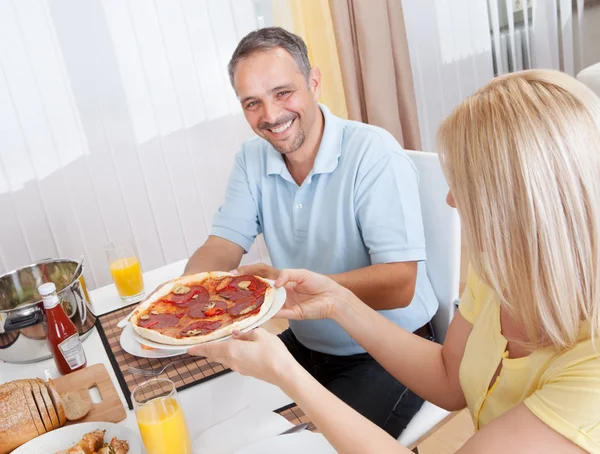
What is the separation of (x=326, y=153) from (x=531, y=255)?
2.89ft

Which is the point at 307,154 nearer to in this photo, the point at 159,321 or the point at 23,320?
the point at 159,321

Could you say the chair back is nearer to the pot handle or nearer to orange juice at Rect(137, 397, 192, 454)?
orange juice at Rect(137, 397, 192, 454)

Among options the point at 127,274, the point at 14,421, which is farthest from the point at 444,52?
the point at 14,421

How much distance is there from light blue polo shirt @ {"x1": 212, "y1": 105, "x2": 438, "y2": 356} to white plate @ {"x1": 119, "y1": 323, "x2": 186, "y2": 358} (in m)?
0.49

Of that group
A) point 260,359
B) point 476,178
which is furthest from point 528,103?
point 260,359

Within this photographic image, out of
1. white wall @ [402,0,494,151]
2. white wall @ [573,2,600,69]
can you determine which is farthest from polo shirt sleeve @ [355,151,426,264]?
white wall @ [573,2,600,69]

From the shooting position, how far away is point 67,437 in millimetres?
1005

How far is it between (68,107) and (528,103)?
7.67ft

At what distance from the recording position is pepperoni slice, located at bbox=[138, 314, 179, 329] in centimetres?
130

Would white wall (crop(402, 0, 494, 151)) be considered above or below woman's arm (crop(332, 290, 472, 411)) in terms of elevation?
above

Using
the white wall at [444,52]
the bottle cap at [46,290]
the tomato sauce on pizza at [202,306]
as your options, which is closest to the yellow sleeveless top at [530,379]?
the tomato sauce on pizza at [202,306]

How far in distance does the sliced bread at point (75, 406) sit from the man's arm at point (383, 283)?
0.64 metres

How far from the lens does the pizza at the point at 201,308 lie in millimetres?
1215

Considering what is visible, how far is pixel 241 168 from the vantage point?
1.83m
